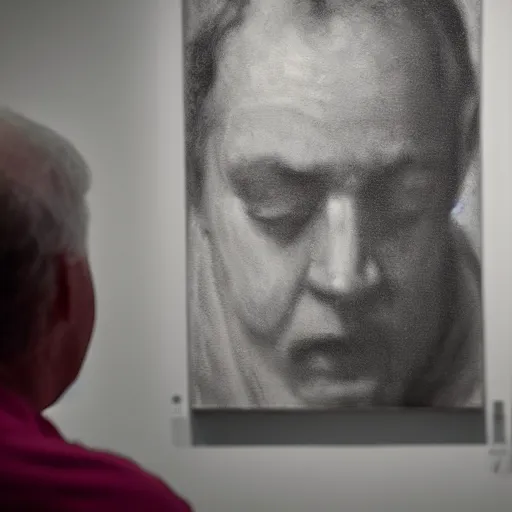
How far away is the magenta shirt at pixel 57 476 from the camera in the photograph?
85cm

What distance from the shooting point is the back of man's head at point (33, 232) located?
2.97ft

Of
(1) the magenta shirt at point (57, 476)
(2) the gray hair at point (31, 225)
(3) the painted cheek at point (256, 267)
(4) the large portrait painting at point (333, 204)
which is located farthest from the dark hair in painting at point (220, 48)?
(1) the magenta shirt at point (57, 476)

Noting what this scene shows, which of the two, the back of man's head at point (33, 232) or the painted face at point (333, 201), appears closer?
the back of man's head at point (33, 232)

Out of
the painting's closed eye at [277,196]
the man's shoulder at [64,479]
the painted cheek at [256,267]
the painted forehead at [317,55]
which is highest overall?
the painted forehead at [317,55]

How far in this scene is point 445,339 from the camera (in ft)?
6.97

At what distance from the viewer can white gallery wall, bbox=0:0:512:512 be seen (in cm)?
217

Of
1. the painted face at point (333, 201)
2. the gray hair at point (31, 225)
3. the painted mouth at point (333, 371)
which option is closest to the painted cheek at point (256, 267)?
the painted face at point (333, 201)

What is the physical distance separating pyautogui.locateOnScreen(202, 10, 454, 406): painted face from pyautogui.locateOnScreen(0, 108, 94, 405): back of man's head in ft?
4.00

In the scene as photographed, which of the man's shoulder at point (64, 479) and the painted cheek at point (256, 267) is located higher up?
the painted cheek at point (256, 267)

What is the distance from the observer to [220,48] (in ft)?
7.13

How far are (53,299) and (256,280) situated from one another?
124 centimetres

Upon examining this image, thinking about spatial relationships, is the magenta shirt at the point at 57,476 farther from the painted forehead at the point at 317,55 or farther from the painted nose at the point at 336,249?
the painted forehead at the point at 317,55

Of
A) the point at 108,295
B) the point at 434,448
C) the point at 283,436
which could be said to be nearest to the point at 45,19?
the point at 108,295

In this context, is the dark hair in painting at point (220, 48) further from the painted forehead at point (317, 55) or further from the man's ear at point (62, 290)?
the man's ear at point (62, 290)
